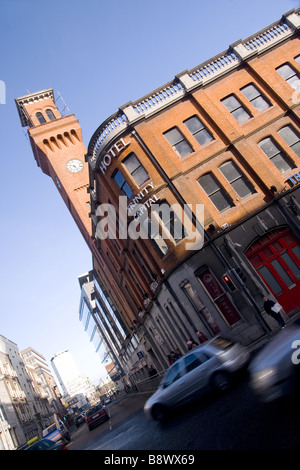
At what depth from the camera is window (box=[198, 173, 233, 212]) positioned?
19469 millimetres

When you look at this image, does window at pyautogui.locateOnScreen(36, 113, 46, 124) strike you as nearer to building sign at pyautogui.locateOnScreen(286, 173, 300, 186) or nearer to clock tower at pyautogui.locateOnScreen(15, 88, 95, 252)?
clock tower at pyautogui.locateOnScreen(15, 88, 95, 252)

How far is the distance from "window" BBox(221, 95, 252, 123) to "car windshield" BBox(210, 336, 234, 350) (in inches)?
564

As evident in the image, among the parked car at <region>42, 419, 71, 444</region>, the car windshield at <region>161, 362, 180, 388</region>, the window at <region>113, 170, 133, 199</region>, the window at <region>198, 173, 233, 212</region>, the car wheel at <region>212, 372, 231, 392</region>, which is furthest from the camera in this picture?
the window at <region>113, 170, 133, 199</region>

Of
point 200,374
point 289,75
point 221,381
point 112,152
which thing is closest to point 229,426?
point 221,381

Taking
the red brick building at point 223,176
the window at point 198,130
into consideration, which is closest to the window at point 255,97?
the red brick building at point 223,176

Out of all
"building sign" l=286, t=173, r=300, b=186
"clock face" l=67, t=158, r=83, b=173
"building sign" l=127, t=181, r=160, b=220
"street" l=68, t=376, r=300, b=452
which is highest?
"clock face" l=67, t=158, r=83, b=173

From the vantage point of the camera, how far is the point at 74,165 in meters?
43.2

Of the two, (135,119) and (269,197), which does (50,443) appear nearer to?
(269,197)

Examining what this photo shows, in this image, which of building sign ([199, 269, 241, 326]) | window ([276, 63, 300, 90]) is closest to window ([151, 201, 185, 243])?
building sign ([199, 269, 241, 326])

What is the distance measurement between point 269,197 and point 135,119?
9.24 m

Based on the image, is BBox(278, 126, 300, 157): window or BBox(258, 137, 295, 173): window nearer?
BBox(258, 137, 295, 173): window

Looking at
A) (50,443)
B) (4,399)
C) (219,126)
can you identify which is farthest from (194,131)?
(4,399)

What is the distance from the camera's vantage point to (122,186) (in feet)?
74.4

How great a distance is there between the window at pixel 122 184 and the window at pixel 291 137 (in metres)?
9.66
